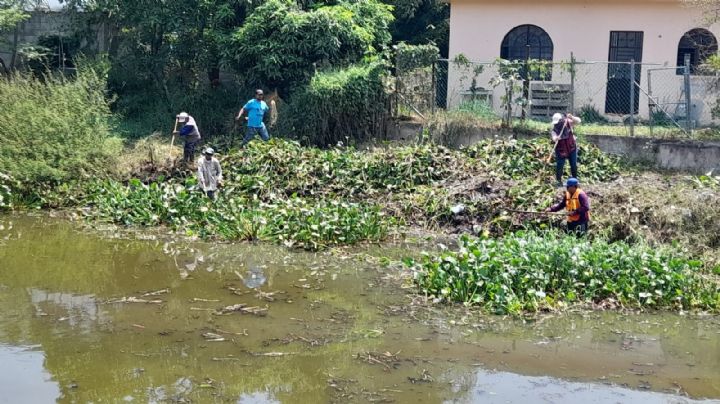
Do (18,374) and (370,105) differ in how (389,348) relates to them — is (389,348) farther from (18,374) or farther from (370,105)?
(370,105)

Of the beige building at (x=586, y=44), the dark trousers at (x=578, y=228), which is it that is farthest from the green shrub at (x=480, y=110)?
the dark trousers at (x=578, y=228)

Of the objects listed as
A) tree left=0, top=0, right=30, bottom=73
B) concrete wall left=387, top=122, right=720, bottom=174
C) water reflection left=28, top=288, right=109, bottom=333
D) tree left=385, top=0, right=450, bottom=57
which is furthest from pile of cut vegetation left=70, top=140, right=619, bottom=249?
tree left=385, top=0, right=450, bottom=57

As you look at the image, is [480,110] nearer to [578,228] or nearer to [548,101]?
[548,101]

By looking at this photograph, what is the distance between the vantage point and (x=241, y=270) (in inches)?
443

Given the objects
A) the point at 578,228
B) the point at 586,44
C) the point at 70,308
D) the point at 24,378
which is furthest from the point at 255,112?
the point at 24,378

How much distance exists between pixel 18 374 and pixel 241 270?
430 centimetres

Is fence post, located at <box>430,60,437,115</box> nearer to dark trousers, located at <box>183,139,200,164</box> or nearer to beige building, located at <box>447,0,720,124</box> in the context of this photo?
beige building, located at <box>447,0,720,124</box>

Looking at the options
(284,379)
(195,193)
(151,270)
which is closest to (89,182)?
(195,193)

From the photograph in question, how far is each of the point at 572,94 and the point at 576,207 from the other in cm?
550

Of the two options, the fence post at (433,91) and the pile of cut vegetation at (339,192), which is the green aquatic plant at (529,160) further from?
the fence post at (433,91)

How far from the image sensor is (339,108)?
17.4m

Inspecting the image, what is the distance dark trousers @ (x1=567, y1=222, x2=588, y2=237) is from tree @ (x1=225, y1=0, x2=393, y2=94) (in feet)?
27.8

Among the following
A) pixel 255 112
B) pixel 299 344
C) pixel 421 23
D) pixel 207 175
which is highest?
pixel 421 23

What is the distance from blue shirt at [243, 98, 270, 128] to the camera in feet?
54.8
